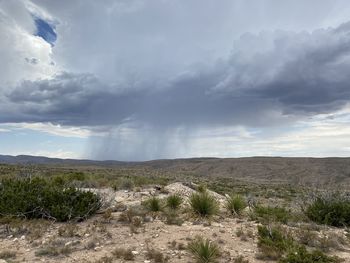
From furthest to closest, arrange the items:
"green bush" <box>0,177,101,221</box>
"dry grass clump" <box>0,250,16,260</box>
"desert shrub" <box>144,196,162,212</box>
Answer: "desert shrub" <box>144,196,162,212</box>, "green bush" <box>0,177,101,221</box>, "dry grass clump" <box>0,250,16,260</box>

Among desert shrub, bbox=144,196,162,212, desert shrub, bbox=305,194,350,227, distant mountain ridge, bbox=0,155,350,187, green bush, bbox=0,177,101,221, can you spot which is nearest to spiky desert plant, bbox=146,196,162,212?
desert shrub, bbox=144,196,162,212

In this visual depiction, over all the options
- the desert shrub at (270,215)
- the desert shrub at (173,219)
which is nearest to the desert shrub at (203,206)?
the desert shrub at (173,219)

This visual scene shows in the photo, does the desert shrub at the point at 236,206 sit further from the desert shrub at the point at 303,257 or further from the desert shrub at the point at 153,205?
the desert shrub at the point at 303,257

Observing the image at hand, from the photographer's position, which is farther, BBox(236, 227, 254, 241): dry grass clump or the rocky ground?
BBox(236, 227, 254, 241): dry grass clump

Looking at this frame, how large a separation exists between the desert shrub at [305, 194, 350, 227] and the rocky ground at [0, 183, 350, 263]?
2667mm

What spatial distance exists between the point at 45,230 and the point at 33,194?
2209 millimetres

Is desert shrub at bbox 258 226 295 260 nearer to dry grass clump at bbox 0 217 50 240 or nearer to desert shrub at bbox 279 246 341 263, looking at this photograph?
desert shrub at bbox 279 246 341 263

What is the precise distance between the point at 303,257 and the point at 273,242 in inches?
46.6

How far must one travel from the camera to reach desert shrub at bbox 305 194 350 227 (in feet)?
43.3

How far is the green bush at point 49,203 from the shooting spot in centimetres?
1170

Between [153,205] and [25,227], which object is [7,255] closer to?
[25,227]

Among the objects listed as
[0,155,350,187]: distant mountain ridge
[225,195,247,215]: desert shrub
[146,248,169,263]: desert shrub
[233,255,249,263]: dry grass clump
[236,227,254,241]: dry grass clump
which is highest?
[0,155,350,187]: distant mountain ridge

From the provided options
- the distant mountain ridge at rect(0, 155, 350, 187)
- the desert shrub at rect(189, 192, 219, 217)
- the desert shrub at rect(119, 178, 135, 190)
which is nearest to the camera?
the desert shrub at rect(189, 192, 219, 217)

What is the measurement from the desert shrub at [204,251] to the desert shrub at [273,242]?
1.17 meters
